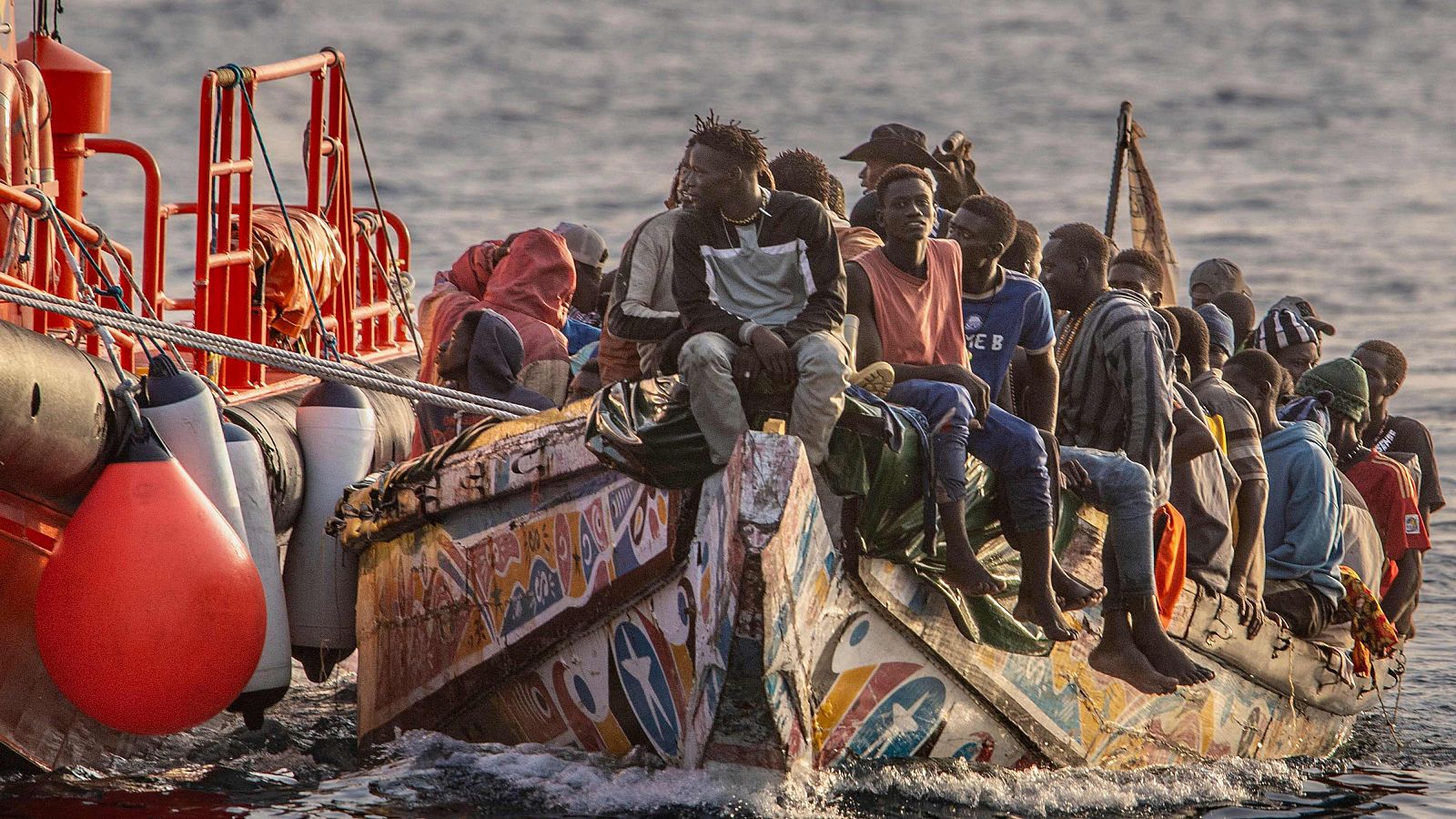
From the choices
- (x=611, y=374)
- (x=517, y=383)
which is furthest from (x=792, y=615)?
(x=517, y=383)

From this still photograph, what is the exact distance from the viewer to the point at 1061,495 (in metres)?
6.98

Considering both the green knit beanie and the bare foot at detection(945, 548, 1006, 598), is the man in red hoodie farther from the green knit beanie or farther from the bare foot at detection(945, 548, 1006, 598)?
the green knit beanie

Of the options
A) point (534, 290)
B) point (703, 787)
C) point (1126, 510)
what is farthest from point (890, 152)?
point (703, 787)

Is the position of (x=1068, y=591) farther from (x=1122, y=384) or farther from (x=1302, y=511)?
(x=1302, y=511)

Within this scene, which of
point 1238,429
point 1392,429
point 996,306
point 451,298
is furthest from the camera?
point 1392,429

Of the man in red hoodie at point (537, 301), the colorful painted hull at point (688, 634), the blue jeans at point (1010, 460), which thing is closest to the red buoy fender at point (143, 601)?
the colorful painted hull at point (688, 634)

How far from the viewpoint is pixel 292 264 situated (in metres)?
10.6

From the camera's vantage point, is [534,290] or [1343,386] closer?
[534,290]

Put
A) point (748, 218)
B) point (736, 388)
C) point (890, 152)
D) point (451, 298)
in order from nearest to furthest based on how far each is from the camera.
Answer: point (736, 388) → point (748, 218) → point (451, 298) → point (890, 152)

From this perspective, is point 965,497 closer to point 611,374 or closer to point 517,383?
point 611,374

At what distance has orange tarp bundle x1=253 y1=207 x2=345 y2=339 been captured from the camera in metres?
10.4

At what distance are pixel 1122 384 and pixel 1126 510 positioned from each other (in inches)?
22.3

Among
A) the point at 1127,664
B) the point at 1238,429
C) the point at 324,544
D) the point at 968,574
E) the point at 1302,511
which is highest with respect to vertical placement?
the point at 1238,429

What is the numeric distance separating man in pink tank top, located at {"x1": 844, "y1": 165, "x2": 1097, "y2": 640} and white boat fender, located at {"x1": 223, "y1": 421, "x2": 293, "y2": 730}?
2.27 meters
